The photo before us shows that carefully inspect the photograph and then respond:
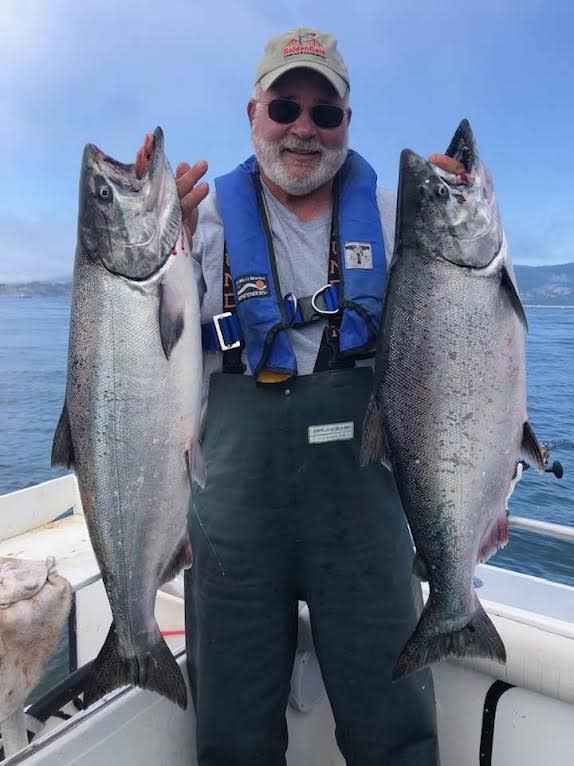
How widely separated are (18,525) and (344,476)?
4.24 metres

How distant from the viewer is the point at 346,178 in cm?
311

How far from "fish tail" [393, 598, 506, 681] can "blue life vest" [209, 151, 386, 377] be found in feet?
3.77

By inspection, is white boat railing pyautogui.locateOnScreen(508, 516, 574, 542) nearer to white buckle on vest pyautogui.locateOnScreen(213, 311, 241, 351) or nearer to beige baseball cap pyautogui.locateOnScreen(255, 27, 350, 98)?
white buckle on vest pyautogui.locateOnScreen(213, 311, 241, 351)

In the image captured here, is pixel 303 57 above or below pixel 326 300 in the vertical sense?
above

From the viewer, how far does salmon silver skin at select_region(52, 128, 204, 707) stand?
7.86ft

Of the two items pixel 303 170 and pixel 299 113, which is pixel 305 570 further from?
pixel 299 113

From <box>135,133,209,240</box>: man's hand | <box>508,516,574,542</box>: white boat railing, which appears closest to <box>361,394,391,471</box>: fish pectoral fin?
<box>135,133,209,240</box>: man's hand

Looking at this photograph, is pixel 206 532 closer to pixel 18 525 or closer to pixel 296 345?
pixel 296 345

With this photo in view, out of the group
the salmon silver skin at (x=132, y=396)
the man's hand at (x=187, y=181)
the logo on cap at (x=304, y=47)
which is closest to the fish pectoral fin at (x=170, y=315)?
the salmon silver skin at (x=132, y=396)

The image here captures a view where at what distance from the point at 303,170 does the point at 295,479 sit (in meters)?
1.41

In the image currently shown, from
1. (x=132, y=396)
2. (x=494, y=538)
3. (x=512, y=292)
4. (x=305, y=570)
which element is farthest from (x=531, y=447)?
(x=132, y=396)

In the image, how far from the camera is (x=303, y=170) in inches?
117

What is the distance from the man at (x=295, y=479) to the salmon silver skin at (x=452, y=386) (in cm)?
28

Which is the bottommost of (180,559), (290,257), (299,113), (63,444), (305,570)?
(305,570)
